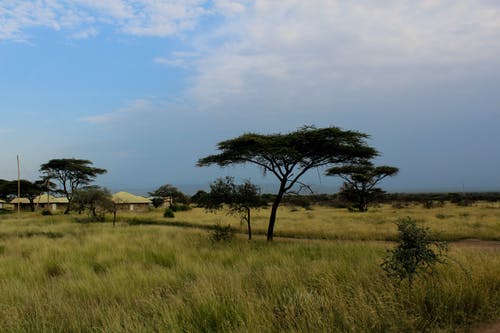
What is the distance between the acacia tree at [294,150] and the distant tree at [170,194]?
2291 inches

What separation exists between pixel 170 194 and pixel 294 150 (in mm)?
61746

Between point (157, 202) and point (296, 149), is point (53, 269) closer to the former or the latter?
point (296, 149)

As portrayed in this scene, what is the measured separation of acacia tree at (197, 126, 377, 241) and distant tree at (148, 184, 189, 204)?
58.2 metres

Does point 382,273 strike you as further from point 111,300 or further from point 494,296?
point 111,300

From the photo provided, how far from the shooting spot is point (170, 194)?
73125 mm

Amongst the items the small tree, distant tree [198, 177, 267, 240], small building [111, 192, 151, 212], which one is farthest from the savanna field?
small building [111, 192, 151, 212]

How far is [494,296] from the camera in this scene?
4.89m

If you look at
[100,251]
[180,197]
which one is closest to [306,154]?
[100,251]

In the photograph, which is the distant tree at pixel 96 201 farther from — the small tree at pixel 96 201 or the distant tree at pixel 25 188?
the distant tree at pixel 25 188

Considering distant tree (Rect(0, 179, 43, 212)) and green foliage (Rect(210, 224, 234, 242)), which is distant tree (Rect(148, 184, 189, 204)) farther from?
green foliage (Rect(210, 224, 234, 242))

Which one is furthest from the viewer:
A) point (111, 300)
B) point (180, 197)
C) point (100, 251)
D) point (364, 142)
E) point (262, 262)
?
point (180, 197)

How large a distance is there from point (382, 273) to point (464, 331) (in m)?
2.42

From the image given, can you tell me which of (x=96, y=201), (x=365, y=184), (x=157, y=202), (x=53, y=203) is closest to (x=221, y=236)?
(x=96, y=201)

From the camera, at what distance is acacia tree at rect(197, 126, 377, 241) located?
14.9 metres
